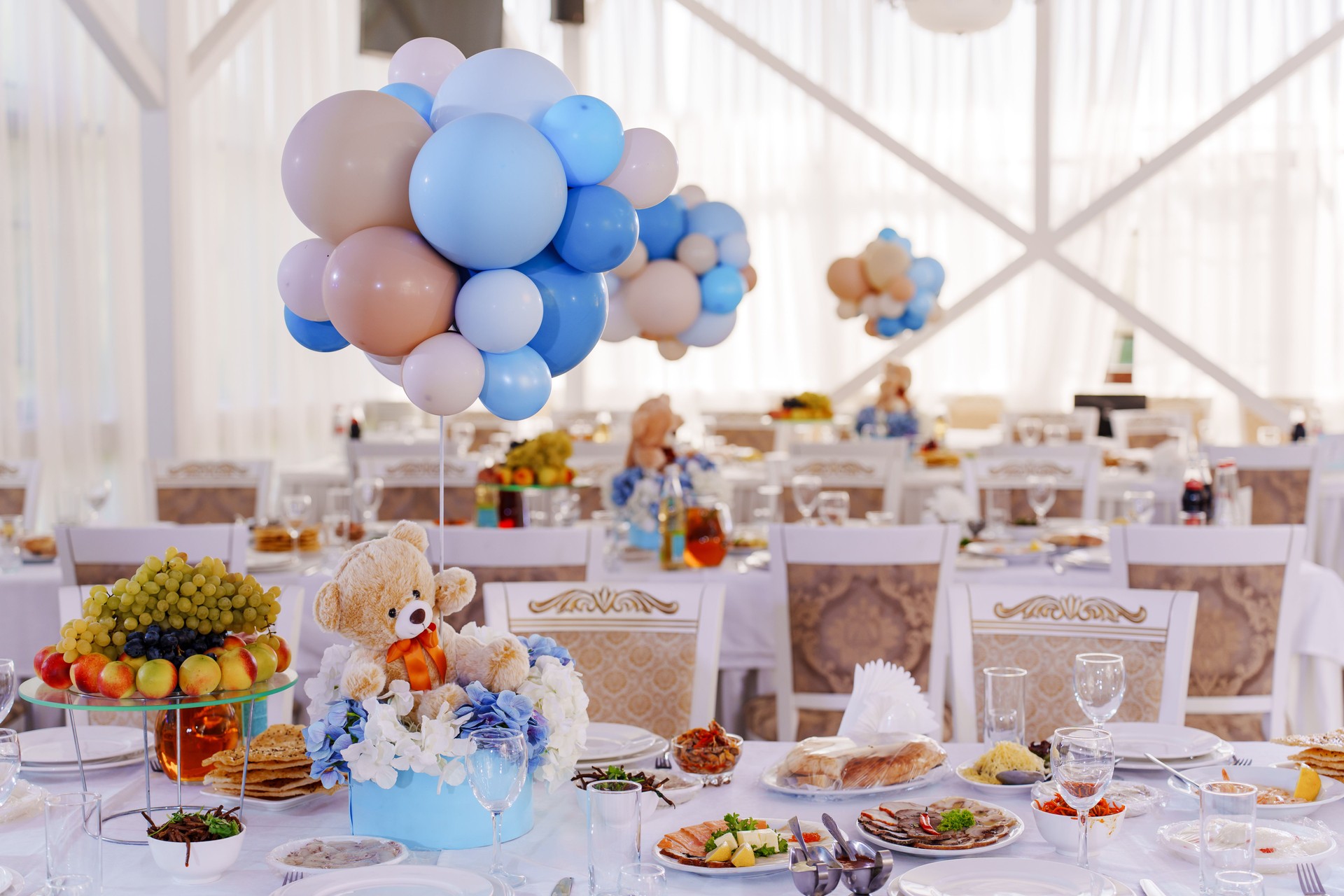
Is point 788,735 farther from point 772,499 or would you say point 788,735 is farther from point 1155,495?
point 1155,495

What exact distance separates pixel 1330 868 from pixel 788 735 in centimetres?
161

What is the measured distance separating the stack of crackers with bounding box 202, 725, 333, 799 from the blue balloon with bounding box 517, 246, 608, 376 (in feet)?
2.11

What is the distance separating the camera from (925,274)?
7531mm

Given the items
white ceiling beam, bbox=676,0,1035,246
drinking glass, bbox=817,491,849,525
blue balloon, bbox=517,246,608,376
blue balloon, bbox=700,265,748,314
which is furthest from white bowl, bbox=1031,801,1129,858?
white ceiling beam, bbox=676,0,1035,246

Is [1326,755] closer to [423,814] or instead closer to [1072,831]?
[1072,831]

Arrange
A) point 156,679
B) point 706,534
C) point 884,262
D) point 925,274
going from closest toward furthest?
point 156,679 → point 706,534 → point 884,262 → point 925,274

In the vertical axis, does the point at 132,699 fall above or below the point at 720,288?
below

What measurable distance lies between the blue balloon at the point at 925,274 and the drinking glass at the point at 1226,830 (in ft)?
20.3

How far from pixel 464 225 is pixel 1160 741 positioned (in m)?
1.25

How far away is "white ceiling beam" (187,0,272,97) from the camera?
6504 mm

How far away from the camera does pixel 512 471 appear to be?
3.84 m

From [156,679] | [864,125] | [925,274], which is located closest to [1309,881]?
[156,679]

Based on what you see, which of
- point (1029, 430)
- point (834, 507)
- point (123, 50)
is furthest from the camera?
point (1029, 430)

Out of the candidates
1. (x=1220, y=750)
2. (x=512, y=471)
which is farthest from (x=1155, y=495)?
(x=1220, y=750)
